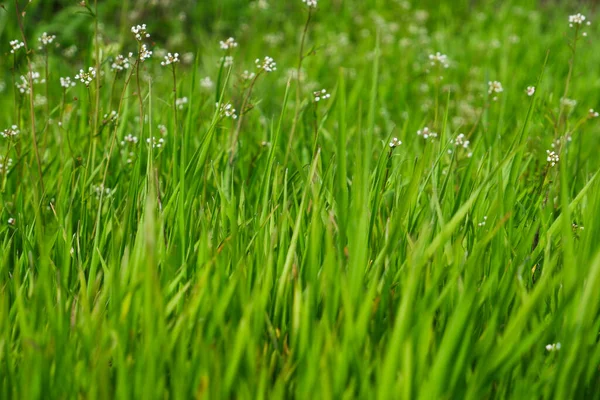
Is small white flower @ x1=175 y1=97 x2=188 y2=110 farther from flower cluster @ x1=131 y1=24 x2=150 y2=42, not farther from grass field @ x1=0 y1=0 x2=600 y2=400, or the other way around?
flower cluster @ x1=131 y1=24 x2=150 y2=42

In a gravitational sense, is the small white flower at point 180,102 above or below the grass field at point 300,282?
above

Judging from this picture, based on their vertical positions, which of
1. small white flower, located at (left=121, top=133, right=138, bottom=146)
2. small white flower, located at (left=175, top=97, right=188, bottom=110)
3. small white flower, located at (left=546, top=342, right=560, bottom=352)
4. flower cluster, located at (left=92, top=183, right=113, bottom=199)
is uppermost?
small white flower, located at (left=175, top=97, right=188, bottom=110)

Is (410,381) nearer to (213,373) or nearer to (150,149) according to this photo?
(213,373)

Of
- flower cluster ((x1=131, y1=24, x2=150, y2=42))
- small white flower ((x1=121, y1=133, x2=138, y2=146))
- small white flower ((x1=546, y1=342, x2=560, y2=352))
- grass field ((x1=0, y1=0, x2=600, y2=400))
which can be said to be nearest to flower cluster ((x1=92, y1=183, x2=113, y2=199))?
grass field ((x1=0, y1=0, x2=600, y2=400))

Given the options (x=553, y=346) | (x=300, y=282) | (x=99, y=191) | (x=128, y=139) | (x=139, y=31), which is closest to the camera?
(x=553, y=346)

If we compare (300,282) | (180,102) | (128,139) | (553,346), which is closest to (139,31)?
(128,139)

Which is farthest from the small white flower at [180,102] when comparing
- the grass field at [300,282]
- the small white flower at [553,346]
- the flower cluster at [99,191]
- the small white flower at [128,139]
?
the small white flower at [553,346]

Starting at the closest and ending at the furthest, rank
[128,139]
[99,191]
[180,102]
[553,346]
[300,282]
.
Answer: [553,346], [300,282], [99,191], [128,139], [180,102]

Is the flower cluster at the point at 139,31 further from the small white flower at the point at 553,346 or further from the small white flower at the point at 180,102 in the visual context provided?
the small white flower at the point at 553,346

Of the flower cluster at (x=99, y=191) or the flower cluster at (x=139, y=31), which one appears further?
the flower cluster at (x=99, y=191)

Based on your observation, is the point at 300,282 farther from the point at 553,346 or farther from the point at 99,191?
the point at 99,191

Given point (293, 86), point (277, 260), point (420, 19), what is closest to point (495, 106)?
point (293, 86)

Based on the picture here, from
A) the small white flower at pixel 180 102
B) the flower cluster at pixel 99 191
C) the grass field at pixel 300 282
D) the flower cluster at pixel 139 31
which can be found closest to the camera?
the grass field at pixel 300 282
